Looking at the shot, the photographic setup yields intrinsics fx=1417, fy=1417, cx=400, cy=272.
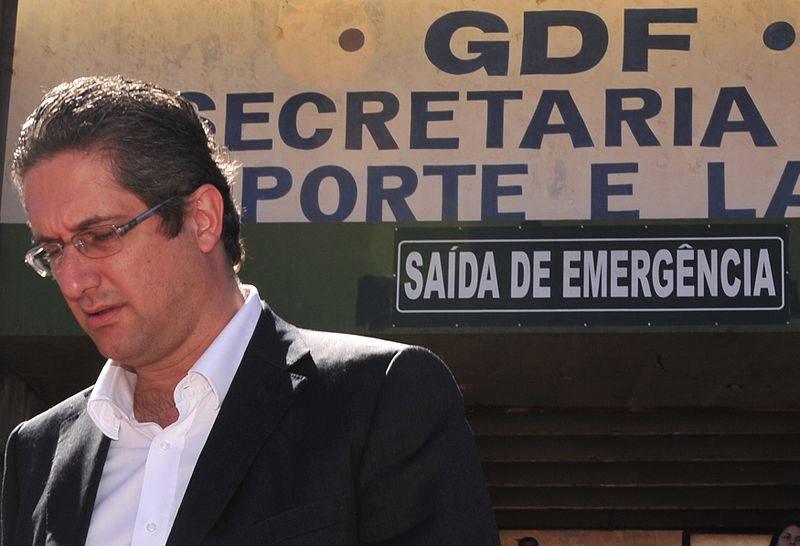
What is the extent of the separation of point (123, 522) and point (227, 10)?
549 centimetres

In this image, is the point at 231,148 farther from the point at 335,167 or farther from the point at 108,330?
the point at 108,330

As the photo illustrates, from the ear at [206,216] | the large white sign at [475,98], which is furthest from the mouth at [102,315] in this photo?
the large white sign at [475,98]

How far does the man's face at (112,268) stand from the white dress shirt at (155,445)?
90 mm

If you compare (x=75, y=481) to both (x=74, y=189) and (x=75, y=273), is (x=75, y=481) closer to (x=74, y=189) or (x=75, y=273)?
(x=75, y=273)

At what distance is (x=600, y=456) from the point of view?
9.46 meters

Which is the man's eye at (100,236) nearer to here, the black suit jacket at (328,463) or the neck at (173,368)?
the neck at (173,368)

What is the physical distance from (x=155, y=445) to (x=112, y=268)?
333mm

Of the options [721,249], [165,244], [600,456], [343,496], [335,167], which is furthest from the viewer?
[600,456]

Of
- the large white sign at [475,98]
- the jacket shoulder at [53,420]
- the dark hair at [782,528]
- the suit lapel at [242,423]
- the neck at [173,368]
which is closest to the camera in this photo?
the suit lapel at [242,423]

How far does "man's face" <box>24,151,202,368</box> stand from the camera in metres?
2.57

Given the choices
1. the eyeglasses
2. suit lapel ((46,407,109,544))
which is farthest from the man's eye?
suit lapel ((46,407,109,544))

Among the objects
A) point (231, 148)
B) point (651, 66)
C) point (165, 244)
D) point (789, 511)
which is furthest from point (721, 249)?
point (165, 244)

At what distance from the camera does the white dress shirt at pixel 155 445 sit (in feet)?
8.20

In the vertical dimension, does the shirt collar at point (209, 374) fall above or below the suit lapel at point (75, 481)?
above
